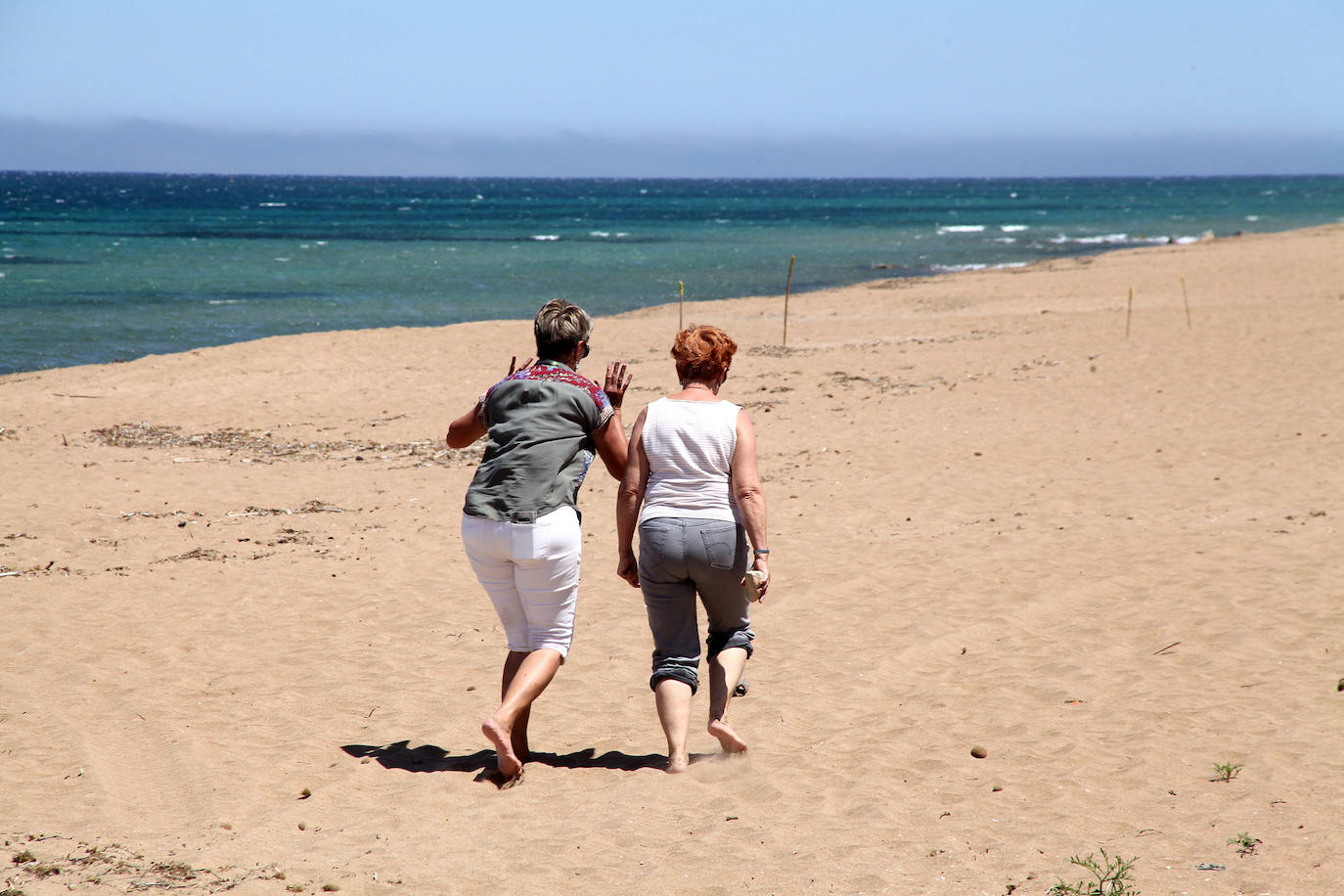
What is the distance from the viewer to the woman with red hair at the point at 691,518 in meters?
3.59

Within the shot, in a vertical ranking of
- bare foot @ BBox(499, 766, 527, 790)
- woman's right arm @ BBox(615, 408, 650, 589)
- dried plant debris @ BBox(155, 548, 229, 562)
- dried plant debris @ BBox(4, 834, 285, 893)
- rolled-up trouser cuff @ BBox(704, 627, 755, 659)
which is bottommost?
dried plant debris @ BBox(155, 548, 229, 562)

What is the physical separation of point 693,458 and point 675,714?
36.9 inches

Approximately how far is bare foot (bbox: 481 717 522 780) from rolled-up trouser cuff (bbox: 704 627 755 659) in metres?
0.79

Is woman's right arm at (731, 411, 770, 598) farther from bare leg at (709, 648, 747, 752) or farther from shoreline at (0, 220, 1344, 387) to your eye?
shoreline at (0, 220, 1344, 387)

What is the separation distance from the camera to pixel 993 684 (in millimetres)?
4715

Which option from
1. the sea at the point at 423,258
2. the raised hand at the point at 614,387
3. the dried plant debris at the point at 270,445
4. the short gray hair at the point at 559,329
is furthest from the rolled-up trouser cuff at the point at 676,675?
the sea at the point at 423,258

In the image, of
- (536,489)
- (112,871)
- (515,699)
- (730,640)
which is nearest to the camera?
(112,871)

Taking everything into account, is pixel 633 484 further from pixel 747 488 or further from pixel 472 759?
pixel 472 759

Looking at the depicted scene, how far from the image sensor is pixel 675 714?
12.4ft

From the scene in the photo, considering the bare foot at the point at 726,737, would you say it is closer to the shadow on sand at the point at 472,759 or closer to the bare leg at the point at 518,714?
the shadow on sand at the point at 472,759

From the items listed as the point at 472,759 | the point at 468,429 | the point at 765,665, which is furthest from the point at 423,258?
the point at 468,429

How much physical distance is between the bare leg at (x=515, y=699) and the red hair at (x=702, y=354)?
3.59ft

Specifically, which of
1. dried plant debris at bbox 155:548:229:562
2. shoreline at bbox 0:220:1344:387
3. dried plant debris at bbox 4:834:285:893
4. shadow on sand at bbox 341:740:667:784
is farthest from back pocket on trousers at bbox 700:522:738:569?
shoreline at bbox 0:220:1344:387

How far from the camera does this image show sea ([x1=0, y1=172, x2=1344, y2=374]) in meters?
22.5
